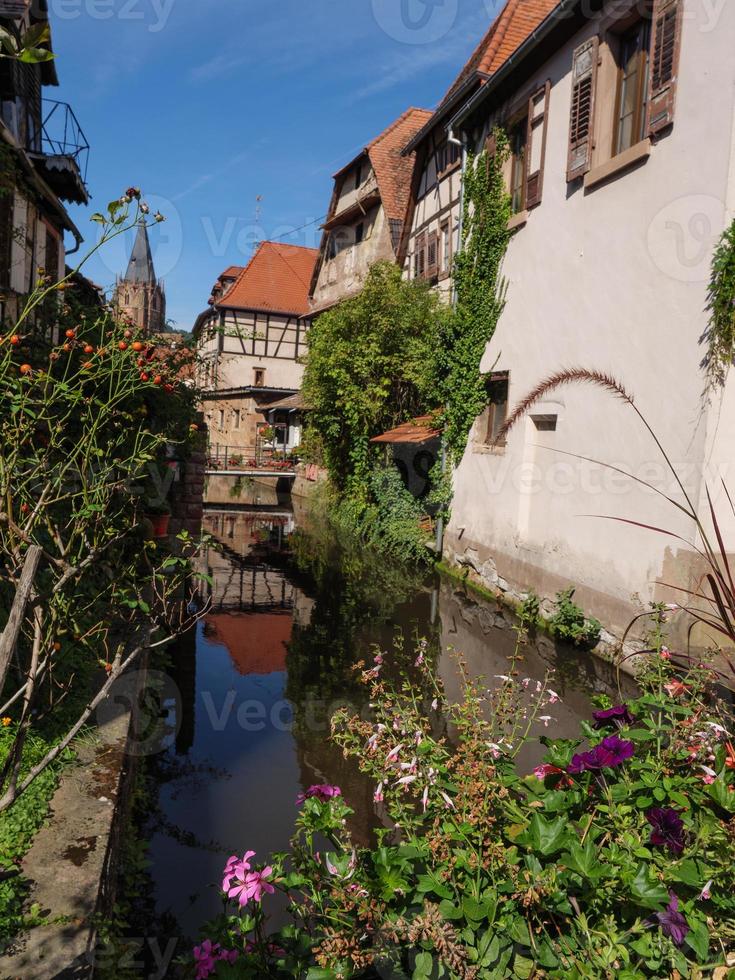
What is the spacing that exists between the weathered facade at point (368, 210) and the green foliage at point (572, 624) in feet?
41.4

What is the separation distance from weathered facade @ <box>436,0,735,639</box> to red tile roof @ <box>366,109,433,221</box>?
9426 mm

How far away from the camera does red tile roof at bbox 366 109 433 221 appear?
21.1 metres

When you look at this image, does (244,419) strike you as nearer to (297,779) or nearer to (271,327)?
(271,327)

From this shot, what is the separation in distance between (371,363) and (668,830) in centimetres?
1452

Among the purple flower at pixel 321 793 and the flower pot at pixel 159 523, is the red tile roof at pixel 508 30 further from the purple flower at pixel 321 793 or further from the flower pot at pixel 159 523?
the purple flower at pixel 321 793

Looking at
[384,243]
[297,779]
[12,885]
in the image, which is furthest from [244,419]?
[12,885]

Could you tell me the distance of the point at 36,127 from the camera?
48.7 ft

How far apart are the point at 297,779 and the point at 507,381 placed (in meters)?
7.48

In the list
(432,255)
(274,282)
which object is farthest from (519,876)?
(274,282)

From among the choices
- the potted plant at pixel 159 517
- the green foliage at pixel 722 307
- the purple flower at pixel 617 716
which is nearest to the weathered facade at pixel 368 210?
the green foliage at pixel 722 307

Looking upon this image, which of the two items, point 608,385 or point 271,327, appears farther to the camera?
point 271,327

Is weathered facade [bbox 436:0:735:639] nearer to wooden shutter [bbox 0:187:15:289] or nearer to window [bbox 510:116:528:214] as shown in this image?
window [bbox 510:116:528:214]

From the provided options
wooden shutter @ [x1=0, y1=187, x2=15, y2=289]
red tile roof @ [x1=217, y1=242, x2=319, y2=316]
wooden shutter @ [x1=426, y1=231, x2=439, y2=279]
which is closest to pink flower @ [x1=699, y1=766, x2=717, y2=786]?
wooden shutter @ [x1=0, y1=187, x2=15, y2=289]

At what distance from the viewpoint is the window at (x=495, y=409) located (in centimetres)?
1128
